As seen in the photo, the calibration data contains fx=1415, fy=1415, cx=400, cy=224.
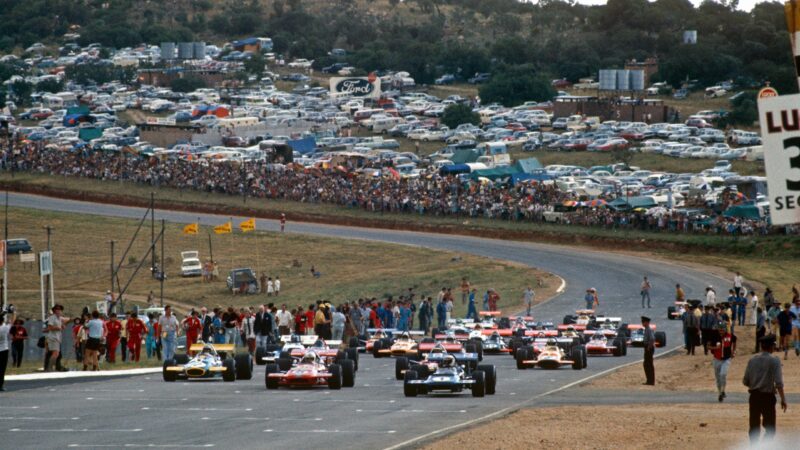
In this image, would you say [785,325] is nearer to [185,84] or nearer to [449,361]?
[449,361]

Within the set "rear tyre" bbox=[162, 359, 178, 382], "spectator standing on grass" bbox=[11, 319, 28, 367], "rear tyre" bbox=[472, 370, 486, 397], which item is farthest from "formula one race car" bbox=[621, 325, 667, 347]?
"spectator standing on grass" bbox=[11, 319, 28, 367]

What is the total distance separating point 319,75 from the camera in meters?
187

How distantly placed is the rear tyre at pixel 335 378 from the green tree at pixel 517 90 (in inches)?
4885


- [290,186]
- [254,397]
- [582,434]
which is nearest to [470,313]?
[254,397]

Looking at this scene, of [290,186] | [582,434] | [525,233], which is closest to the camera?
[582,434]

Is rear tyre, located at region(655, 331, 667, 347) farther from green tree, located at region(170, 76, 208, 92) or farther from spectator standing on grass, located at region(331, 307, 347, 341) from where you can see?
green tree, located at region(170, 76, 208, 92)

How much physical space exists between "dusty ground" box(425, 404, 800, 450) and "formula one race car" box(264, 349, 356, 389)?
591cm

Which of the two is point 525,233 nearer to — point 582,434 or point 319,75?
point 582,434

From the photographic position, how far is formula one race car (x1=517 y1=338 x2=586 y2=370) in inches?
1432

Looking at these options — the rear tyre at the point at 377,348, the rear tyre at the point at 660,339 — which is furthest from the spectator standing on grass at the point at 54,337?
the rear tyre at the point at 660,339

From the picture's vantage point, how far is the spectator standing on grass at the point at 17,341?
33.2m

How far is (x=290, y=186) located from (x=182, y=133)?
31.4 metres

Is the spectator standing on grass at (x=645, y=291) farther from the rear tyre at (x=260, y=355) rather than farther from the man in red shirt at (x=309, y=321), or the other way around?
the rear tyre at (x=260, y=355)

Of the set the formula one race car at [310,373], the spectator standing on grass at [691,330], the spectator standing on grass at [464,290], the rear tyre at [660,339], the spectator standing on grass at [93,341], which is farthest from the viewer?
the spectator standing on grass at [464,290]
